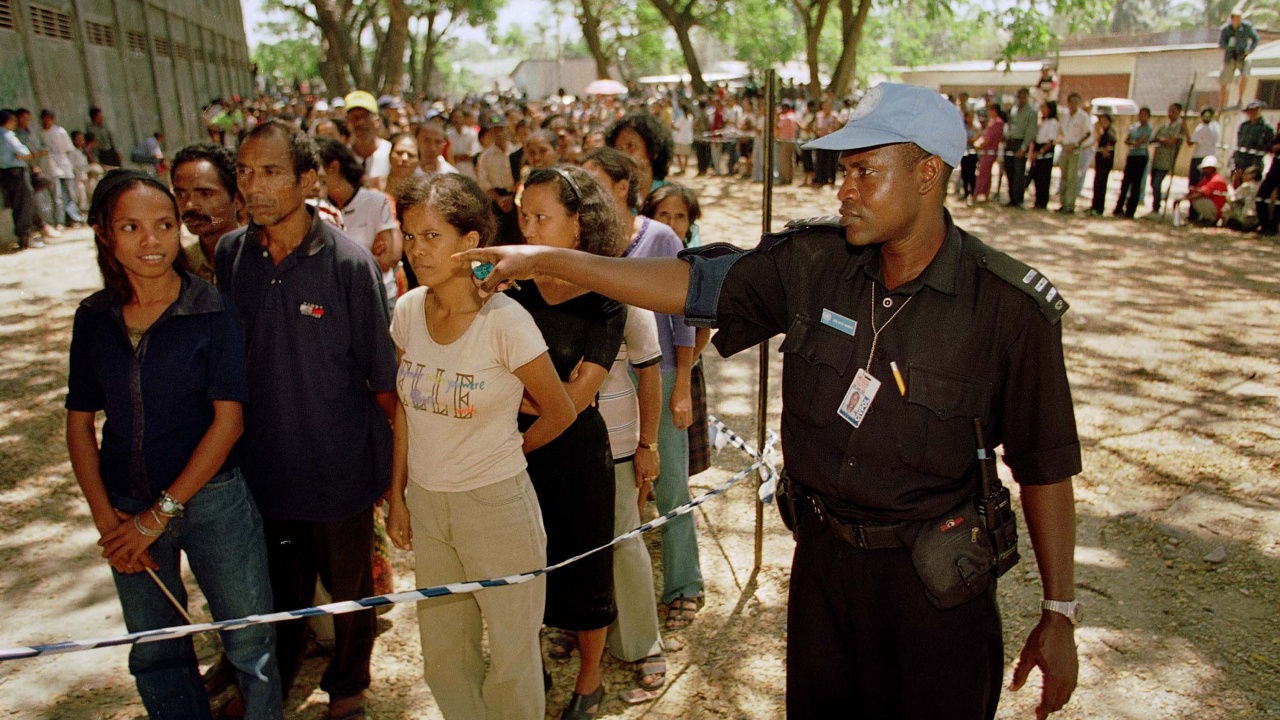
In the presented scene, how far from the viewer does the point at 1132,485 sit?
5.13 metres

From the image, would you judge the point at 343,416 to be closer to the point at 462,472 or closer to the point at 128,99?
the point at 462,472

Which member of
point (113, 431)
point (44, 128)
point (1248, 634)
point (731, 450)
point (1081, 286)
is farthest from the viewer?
point (44, 128)

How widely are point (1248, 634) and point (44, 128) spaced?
16.1 meters

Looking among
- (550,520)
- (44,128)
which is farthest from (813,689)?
(44,128)

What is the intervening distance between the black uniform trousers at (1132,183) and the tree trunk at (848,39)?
26.7 feet

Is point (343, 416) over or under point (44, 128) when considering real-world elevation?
under

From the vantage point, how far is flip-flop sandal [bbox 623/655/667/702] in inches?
135

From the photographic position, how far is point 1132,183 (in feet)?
47.4

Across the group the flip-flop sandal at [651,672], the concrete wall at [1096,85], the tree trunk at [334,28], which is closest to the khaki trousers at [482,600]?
the flip-flop sandal at [651,672]

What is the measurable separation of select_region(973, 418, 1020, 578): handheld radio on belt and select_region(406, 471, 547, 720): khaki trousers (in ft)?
4.38

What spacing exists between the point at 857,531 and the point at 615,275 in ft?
2.81

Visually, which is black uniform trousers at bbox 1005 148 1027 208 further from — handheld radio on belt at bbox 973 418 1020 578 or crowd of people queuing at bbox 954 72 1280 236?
handheld radio on belt at bbox 973 418 1020 578

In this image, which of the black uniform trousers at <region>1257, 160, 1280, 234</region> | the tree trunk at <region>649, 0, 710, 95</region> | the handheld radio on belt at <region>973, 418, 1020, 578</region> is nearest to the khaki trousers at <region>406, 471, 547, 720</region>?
the handheld radio on belt at <region>973, 418, 1020, 578</region>

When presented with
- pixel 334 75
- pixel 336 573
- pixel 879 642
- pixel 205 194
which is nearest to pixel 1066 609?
pixel 879 642
